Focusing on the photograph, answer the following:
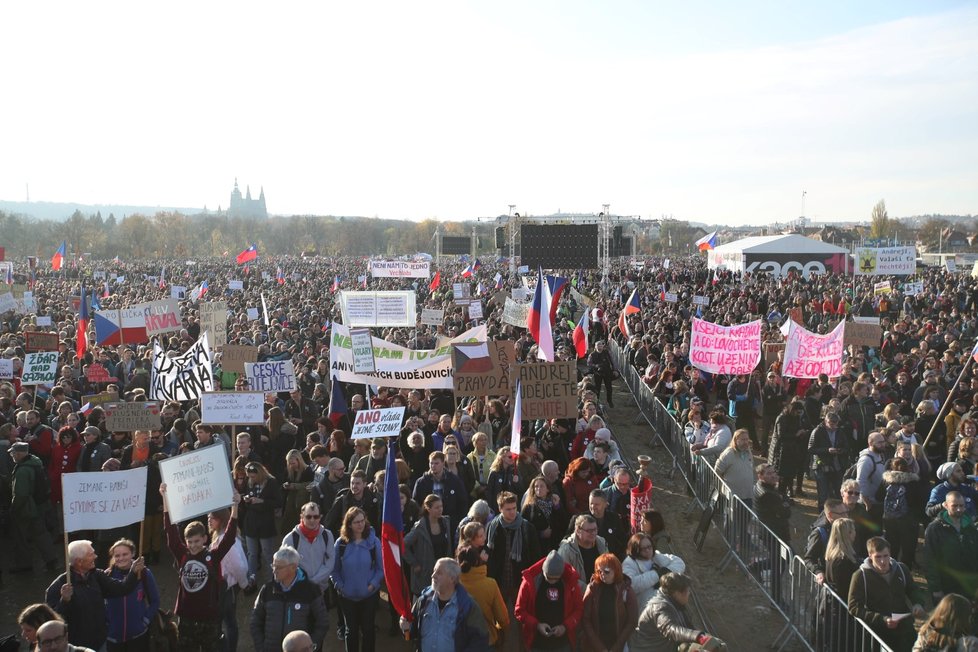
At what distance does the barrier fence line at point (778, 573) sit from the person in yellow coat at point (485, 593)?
2.63 metres

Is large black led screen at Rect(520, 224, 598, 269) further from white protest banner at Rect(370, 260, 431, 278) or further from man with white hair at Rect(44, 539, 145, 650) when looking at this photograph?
man with white hair at Rect(44, 539, 145, 650)

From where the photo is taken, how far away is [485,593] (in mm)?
5992

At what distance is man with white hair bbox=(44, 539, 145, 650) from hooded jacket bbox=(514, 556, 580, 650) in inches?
117

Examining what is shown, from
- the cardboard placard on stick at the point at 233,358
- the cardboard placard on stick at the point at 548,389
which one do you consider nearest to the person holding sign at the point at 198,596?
the cardboard placard on stick at the point at 548,389

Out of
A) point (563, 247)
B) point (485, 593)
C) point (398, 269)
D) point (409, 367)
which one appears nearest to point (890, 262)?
point (563, 247)

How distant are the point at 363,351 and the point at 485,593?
7172 mm

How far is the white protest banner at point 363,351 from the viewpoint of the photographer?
12711 millimetres

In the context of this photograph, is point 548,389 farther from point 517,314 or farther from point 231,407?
point 517,314

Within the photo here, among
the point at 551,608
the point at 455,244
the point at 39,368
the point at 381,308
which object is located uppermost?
the point at 455,244

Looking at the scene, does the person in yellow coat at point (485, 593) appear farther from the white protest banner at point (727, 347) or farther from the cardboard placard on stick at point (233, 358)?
the cardboard placard on stick at point (233, 358)

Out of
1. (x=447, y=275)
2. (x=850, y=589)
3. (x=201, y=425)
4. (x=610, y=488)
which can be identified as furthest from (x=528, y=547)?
(x=447, y=275)

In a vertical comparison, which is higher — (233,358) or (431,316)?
(431,316)

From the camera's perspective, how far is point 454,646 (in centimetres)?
562

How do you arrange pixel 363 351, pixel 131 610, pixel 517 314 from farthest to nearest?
1. pixel 517 314
2. pixel 363 351
3. pixel 131 610
